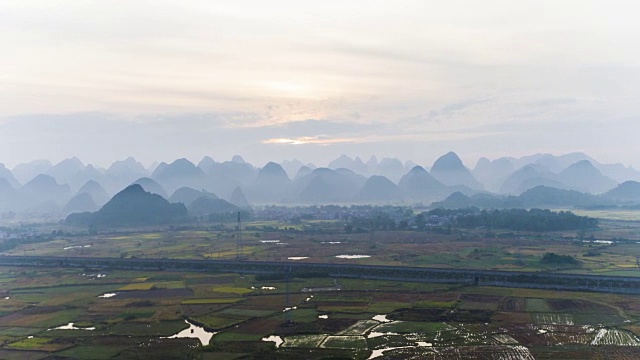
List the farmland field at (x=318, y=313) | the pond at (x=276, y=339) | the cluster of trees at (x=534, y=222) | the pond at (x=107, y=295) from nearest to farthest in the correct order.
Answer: the farmland field at (x=318, y=313) < the pond at (x=276, y=339) < the pond at (x=107, y=295) < the cluster of trees at (x=534, y=222)

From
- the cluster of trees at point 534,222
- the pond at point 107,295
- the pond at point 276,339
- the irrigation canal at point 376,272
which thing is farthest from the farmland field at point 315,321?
the cluster of trees at point 534,222

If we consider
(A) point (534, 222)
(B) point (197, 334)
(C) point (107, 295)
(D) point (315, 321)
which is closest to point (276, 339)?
(D) point (315, 321)

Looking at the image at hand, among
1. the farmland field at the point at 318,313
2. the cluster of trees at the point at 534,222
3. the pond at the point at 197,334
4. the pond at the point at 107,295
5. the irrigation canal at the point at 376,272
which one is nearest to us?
the farmland field at the point at 318,313

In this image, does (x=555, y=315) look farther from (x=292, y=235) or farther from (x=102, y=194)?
(x=102, y=194)

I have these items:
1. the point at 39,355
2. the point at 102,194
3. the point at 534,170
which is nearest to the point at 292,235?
the point at 39,355

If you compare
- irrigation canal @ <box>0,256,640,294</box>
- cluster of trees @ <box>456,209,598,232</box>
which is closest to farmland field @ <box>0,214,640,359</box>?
irrigation canal @ <box>0,256,640,294</box>

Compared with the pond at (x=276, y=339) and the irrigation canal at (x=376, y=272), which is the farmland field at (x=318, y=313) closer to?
the pond at (x=276, y=339)
